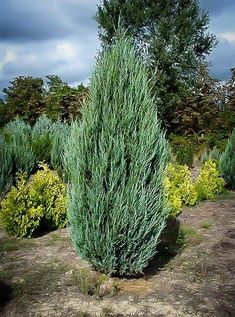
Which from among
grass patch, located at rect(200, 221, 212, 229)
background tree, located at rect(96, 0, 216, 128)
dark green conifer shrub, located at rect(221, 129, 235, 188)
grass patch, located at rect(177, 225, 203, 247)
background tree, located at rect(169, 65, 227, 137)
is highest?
background tree, located at rect(96, 0, 216, 128)

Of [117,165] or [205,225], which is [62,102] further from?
[117,165]

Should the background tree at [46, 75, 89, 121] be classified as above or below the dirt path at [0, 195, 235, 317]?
above

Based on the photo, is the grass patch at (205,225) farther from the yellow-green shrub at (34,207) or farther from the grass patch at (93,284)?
the grass patch at (93,284)

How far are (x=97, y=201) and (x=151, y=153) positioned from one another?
2.29ft

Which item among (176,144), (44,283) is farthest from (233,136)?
(176,144)

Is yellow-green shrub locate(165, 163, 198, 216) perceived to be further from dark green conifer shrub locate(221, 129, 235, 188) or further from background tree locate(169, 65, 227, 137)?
background tree locate(169, 65, 227, 137)

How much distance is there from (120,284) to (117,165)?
118 cm

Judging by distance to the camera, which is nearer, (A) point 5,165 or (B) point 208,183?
(A) point 5,165

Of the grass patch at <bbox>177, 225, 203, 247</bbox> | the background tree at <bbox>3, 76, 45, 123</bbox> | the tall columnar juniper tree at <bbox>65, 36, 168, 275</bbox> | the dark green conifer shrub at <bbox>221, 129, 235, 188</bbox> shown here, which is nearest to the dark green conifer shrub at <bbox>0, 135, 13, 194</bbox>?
the grass patch at <bbox>177, 225, 203, 247</bbox>

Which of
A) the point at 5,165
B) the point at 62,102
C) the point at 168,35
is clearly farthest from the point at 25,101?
the point at 5,165

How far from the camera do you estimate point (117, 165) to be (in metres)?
3.66

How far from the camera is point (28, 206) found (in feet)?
17.3

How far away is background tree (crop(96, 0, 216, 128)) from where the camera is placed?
22.9 m

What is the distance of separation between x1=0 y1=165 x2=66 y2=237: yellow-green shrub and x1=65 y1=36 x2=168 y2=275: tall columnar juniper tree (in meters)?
1.59
